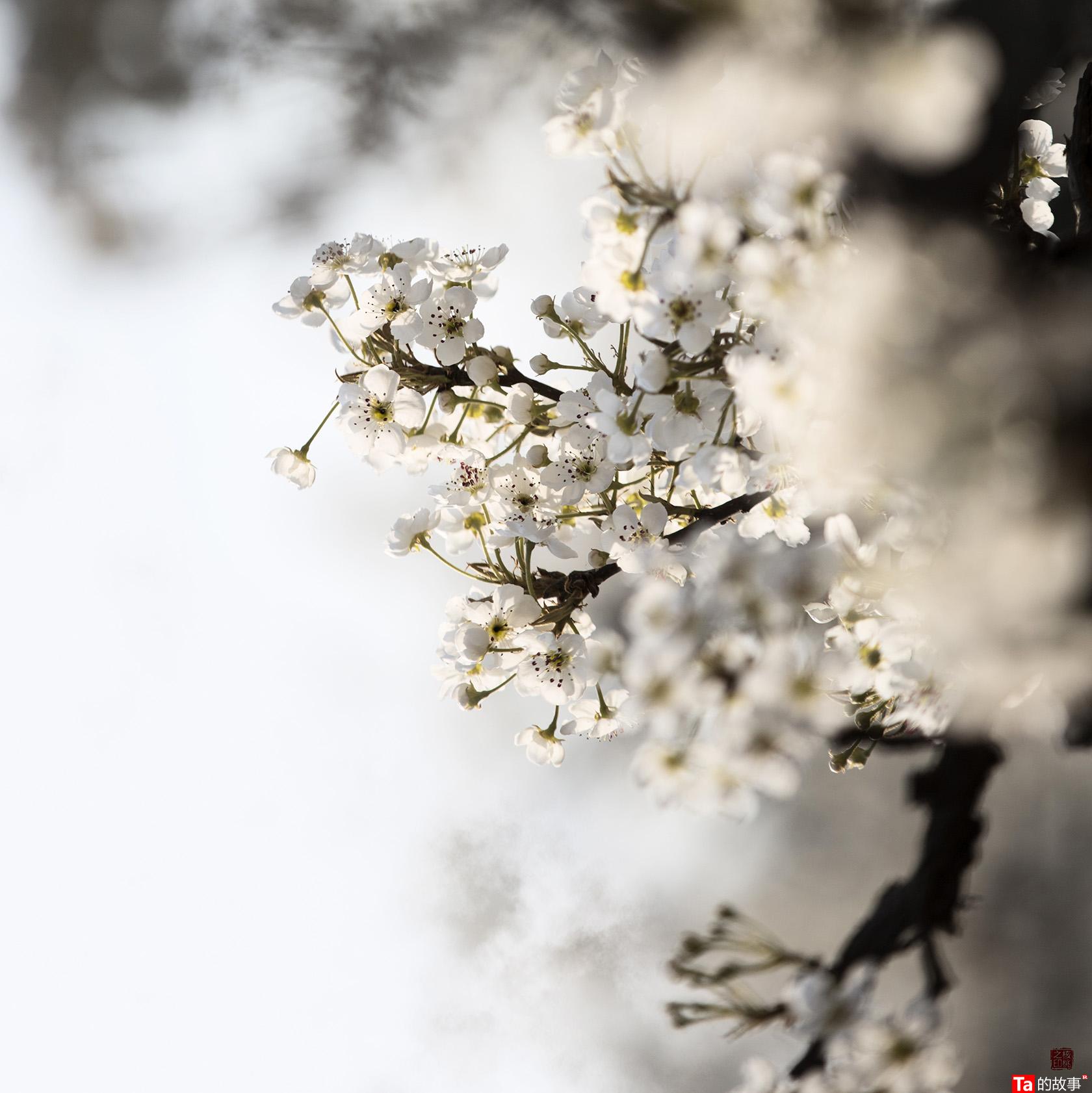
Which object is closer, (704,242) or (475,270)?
(704,242)

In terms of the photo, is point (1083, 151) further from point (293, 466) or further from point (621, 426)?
point (293, 466)

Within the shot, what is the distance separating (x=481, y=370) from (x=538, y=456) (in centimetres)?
6

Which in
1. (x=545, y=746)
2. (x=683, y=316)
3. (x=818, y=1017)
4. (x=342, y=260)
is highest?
(x=342, y=260)

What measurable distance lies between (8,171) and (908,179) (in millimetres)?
1034

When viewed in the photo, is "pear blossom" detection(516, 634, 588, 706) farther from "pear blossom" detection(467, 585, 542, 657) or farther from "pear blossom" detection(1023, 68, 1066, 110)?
"pear blossom" detection(1023, 68, 1066, 110)

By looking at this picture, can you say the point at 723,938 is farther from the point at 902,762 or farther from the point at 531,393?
the point at 902,762

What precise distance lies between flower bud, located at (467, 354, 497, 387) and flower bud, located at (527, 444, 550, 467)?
49 millimetres

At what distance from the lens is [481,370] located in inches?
18.2

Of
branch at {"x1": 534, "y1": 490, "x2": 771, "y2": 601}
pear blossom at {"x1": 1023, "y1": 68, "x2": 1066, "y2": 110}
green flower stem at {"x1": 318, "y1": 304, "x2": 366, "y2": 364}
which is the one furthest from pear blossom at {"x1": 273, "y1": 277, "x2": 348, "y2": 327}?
pear blossom at {"x1": 1023, "y1": 68, "x2": 1066, "y2": 110}

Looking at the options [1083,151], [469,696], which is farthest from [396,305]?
[1083,151]

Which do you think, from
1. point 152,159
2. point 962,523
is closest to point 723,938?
point 962,523

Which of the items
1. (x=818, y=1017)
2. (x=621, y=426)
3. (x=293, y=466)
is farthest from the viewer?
(x=293, y=466)

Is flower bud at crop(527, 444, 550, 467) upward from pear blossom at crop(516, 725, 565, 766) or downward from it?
upward

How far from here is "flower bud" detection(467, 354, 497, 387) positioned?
46cm
